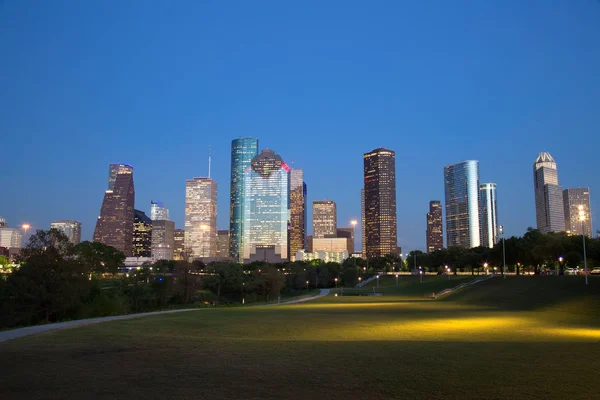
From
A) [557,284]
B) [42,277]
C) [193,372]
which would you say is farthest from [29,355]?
[557,284]

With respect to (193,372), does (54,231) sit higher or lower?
higher

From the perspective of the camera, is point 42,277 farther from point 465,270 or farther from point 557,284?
point 465,270

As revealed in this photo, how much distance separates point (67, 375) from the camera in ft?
41.7

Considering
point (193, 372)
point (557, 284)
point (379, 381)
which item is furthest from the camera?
point (557, 284)

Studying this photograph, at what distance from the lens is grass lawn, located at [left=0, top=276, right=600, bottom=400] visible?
36.4 ft

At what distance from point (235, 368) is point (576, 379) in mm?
9265

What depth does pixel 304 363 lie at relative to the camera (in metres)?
14.5

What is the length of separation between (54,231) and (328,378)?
42.3 m

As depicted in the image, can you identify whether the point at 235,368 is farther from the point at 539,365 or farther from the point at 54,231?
the point at 54,231

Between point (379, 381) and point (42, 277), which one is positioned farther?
point (42, 277)

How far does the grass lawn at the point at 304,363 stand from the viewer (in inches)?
436

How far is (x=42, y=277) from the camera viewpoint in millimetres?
42219

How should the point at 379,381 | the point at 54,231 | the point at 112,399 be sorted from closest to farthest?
the point at 112,399
the point at 379,381
the point at 54,231

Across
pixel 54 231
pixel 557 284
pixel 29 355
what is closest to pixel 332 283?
pixel 557 284
